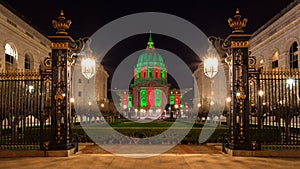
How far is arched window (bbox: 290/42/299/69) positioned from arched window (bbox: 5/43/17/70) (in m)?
35.0

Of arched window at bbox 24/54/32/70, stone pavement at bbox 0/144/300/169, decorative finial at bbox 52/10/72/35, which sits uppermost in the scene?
arched window at bbox 24/54/32/70

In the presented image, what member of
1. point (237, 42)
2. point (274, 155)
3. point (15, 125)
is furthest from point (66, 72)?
point (274, 155)

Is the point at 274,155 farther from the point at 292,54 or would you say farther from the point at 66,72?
the point at 292,54

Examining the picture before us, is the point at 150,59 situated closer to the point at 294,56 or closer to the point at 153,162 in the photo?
the point at 294,56

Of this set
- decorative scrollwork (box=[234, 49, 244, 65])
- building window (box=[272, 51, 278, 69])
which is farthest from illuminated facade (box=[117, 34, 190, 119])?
decorative scrollwork (box=[234, 49, 244, 65])

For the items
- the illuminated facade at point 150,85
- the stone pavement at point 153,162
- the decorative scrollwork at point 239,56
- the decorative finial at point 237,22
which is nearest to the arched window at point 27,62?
the stone pavement at point 153,162

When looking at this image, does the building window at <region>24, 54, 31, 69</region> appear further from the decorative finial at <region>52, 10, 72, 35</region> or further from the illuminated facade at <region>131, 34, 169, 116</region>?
the illuminated facade at <region>131, 34, 169, 116</region>

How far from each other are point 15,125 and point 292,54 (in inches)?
1349

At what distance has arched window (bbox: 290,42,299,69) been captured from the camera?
37125 mm

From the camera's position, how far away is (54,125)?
14.6 m

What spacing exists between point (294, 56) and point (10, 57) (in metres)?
35.4

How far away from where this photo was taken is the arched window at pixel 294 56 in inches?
1462

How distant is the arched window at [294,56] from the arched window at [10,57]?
35.0 metres

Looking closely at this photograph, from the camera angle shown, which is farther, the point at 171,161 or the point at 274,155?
the point at 274,155
